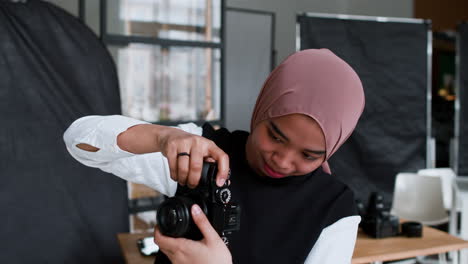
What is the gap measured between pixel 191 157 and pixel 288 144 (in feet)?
0.79

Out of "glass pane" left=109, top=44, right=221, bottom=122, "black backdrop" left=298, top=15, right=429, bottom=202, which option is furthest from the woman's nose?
"black backdrop" left=298, top=15, right=429, bottom=202

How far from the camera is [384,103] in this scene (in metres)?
3.49

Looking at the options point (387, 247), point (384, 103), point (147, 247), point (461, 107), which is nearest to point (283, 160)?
point (147, 247)

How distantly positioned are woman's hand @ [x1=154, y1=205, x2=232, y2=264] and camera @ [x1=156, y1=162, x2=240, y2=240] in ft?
0.05

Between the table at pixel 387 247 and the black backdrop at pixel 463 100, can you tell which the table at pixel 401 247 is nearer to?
the table at pixel 387 247

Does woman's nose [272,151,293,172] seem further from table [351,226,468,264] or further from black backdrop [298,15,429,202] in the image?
black backdrop [298,15,429,202]

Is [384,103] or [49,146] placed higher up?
[384,103]

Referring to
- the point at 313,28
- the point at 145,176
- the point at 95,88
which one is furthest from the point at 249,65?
the point at 145,176

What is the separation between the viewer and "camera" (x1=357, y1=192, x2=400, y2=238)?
1.93m

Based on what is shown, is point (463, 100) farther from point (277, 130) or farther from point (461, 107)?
point (277, 130)

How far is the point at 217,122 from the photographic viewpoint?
2.79 m

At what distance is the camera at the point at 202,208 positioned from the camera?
2.39ft

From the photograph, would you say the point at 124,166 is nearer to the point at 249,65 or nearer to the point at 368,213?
the point at 368,213

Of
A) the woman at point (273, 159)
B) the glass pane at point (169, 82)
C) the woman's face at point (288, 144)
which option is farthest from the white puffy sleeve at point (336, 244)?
the glass pane at point (169, 82)
